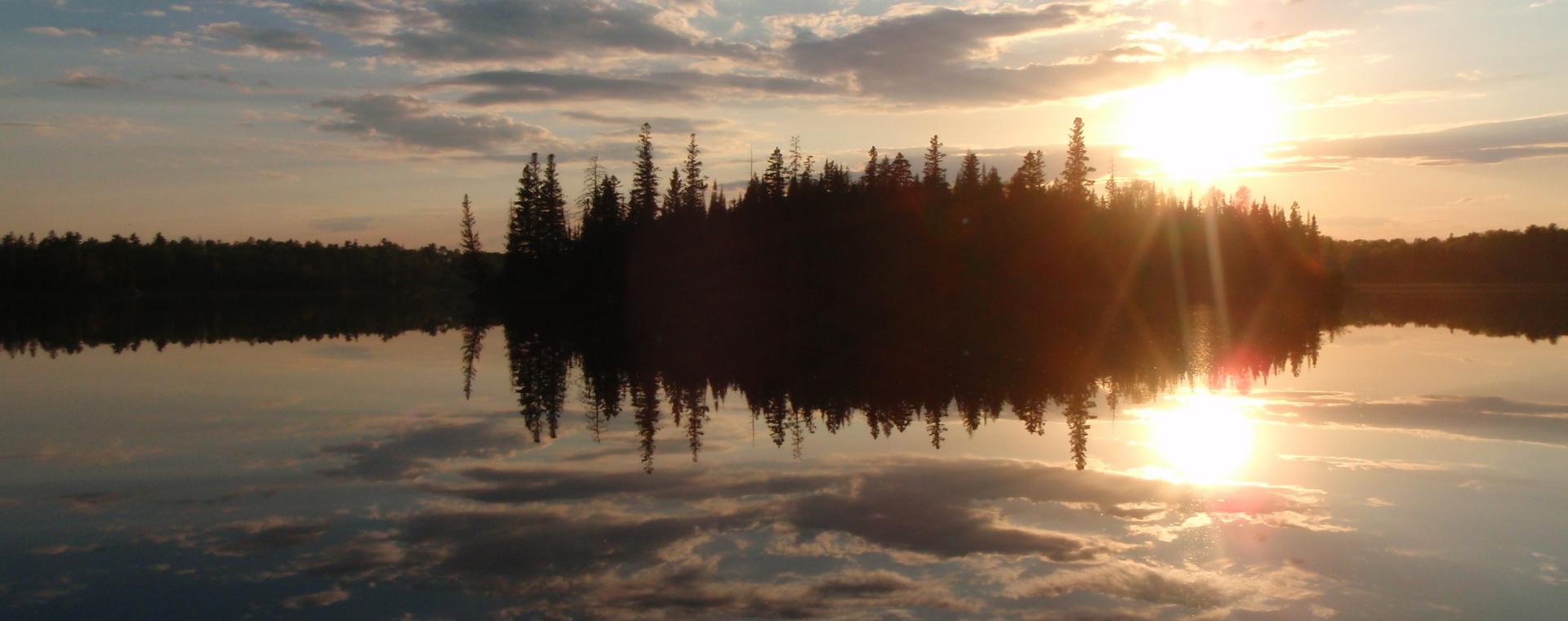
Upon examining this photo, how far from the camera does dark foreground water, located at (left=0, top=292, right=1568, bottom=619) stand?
8.00m

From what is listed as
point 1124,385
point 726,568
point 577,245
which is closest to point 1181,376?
point 1124,385

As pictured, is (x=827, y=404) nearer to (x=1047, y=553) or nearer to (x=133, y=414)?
(x=1047, y=553)

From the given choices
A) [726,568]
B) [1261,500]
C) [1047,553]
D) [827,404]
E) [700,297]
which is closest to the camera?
[726,568]

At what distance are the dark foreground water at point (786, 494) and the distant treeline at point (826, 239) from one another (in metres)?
57.8

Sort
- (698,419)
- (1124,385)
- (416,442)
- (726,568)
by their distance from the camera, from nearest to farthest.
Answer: (726,568) < (416,442) < (698,419) < (1124,385)

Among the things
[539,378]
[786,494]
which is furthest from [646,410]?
[786,494]

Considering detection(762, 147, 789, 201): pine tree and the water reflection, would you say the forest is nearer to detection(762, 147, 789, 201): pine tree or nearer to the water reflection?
detection(762, 147, 789, 201): pine tree

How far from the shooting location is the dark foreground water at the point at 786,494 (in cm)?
800

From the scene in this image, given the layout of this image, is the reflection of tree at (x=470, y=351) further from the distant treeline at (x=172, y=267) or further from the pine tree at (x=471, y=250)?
the distant treeline at (x=172, y=267)

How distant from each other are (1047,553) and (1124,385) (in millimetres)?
14276

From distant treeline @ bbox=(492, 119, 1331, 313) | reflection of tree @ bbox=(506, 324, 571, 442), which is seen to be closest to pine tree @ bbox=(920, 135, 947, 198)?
distant treeline @ bbox=(492, 119, 1331, 313)

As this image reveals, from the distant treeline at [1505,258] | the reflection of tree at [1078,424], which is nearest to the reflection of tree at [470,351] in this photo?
the reflection of tree at [1078,424]

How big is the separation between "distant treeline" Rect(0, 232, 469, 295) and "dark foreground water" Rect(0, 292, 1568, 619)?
143 metres

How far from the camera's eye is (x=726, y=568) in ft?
28.2
